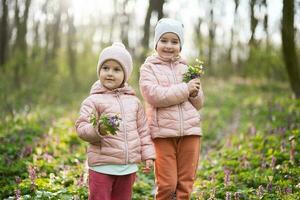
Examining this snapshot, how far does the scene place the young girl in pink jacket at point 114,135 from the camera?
3.88 metres

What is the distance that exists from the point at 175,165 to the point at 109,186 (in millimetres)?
895

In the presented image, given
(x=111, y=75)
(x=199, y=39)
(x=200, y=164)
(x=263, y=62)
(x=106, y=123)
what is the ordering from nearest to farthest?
(x=106, y=123) → (x=111, y=75) → (x=200, y=164) → (x=263, y=62) → (x=199, y=39)

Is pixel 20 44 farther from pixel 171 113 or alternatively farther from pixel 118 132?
pixel 118 132

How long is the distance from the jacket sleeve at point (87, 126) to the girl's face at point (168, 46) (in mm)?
1060

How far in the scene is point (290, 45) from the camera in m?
11.6

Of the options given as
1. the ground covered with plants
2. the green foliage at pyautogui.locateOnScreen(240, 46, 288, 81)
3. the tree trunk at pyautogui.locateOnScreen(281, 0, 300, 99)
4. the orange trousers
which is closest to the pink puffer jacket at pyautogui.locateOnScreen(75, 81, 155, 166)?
the orange trousers

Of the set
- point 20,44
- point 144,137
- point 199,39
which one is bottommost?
point 144,137

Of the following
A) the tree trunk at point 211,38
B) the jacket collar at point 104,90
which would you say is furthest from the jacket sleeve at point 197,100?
the tree trunk at point 211,38

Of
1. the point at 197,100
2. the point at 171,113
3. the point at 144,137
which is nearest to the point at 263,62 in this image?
the point at 197,100

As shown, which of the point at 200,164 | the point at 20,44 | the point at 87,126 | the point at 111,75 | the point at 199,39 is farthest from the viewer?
the point at 199,39

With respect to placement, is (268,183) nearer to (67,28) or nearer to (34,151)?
(34,151)

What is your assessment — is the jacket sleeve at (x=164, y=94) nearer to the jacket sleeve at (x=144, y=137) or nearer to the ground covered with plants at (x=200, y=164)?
the jacket sleeve at (x=144, y=137)

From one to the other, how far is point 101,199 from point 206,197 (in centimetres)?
176

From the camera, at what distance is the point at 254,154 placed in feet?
23.4
